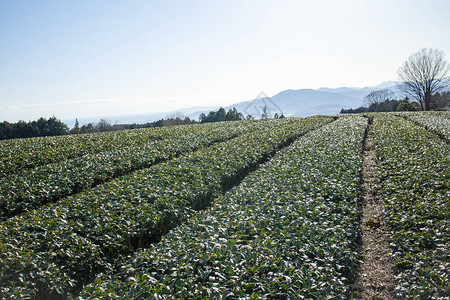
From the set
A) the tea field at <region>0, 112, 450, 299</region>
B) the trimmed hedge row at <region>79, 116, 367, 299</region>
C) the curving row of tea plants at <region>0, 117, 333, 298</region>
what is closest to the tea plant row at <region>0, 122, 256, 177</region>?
the tea field at <region>0, 112, 450, 299</region>

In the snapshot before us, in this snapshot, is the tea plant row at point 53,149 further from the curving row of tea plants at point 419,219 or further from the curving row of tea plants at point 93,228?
the curving row of tea plants at point 419,219

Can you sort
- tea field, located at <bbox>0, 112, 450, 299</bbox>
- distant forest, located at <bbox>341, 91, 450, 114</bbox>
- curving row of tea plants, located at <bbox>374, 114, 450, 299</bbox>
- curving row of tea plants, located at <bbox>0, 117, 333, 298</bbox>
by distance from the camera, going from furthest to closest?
distant forest, located at <bbox>341, 91, 450, 114</bbox>
curving row of tea plants, located at <bbox>0, 117, 333, 298</bbox>
curving row of tea plants, located at <bbox>374, 114, 450, 299</bbox>
tea field, located at <bbox>0, 112, 450, 299</bbox>

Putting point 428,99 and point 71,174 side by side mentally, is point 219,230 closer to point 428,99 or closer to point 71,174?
point 71,174

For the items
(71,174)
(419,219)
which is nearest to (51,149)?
(71,174)

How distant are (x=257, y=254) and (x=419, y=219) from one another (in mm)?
4754

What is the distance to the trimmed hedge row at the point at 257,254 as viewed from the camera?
12.6 feet

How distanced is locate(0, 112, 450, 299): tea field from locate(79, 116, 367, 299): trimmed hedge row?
1.1 inches

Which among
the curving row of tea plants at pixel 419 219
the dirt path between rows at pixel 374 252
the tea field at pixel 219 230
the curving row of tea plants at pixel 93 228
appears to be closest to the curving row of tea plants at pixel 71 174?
the tea field at pixel 219 230

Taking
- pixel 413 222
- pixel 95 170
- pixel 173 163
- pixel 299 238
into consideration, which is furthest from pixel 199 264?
pixel 95 170

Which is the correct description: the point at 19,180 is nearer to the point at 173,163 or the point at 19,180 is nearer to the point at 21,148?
the point at 173,163

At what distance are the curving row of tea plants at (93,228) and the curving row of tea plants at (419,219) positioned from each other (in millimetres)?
5828

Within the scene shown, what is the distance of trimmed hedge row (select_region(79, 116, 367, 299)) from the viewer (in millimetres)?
3842

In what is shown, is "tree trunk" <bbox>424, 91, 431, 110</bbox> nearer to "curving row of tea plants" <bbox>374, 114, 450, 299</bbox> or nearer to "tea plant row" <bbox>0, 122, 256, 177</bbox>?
"curving row of tea plants" <bbox>374, 114, 450, 299</bbox>

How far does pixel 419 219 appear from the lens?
6281 millimetres
